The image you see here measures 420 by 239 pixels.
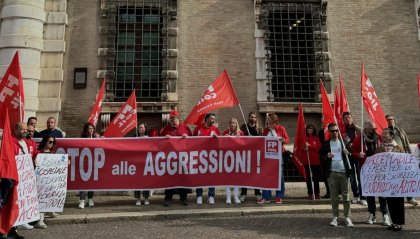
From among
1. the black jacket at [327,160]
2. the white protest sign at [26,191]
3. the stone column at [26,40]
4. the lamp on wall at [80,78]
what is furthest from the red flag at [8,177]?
the lamp on wall at [80,78]

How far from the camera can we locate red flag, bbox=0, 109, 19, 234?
232 inches

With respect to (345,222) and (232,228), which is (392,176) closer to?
(345,222)

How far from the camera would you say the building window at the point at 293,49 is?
39.9 feet

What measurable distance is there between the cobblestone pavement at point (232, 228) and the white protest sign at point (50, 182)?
0.42 m

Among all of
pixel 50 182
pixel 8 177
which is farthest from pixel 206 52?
pixel 8 177

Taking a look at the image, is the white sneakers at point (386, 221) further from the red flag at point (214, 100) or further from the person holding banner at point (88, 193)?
the person holding banner at point (88, 193)

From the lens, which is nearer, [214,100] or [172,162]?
[172,162]

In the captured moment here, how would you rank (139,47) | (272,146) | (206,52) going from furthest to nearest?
1. (139,47)
2. (206,52)
3. (272,146)

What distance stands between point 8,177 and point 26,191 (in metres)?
0.70

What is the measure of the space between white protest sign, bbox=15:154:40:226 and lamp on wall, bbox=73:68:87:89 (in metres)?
5.23

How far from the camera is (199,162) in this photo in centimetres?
842

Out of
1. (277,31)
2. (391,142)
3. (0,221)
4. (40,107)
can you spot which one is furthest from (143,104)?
(391,142)

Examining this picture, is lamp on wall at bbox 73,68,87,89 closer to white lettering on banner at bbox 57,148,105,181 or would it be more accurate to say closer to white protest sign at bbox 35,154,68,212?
white lettering on banner at bbox 57,148,105,181

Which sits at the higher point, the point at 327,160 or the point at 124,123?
the point at 124,123
